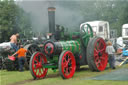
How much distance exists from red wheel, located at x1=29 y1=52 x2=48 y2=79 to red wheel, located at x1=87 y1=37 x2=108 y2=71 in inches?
67.6

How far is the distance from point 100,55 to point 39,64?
2.64 meters

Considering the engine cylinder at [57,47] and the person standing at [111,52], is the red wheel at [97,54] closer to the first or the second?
the person standing at [111,52]

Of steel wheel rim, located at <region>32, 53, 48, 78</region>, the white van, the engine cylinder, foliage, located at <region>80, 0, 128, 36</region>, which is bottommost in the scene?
steel wheel rim, located at <region>32, 53, 48, 78</region>

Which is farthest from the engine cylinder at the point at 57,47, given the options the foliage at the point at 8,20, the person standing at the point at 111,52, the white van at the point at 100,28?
the foliage at the point at 8,20

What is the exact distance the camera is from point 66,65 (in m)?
8.04

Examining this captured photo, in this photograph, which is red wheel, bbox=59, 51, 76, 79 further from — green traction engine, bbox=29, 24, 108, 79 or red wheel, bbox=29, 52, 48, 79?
red wheel, bbox=29, 52, 48, 79

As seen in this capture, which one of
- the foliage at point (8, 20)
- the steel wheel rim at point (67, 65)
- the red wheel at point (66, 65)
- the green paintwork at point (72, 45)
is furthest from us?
the foliage at point (8, 20)

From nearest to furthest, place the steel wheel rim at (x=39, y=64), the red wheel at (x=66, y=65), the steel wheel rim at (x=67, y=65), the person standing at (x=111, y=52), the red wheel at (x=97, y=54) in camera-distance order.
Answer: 1. the red wheel at (x=66, y=65)
2. the steel wheel rim at (x=67, y=65)
3. the steel wheel rim at (x=39, y=64)
4. the red wheel at (x=97, y=54)
5. the person standing at (x=111, y=52)

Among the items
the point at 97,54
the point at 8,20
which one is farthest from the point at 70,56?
the point at 8,20

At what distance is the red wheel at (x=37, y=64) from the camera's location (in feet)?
26.6

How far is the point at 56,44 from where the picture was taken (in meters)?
8.75

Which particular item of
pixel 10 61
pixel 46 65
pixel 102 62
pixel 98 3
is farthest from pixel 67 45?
pixel 98 3

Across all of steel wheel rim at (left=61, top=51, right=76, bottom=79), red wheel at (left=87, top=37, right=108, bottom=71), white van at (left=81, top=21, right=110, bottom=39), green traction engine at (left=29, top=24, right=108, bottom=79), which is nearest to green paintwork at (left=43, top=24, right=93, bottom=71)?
green traction engine at (left=29, top=24, right=108, bottom=79)

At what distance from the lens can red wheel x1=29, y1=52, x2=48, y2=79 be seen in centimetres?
811
